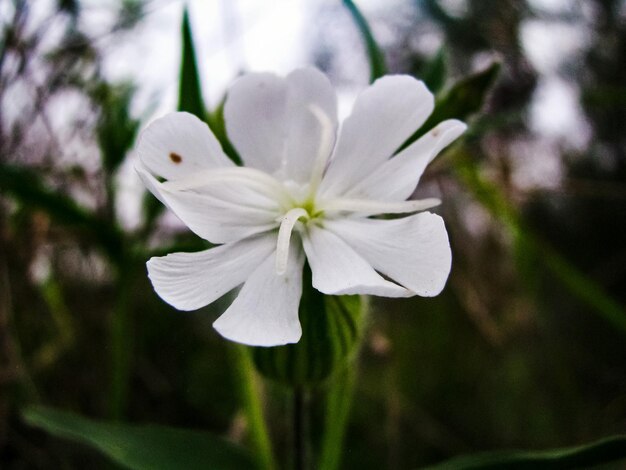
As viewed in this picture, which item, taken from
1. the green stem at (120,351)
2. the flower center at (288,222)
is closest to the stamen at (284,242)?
the flower center at (288,222)

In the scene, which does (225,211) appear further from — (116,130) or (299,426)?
(116,130)

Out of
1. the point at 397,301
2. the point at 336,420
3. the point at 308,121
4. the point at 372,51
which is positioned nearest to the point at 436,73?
the point at 372,51

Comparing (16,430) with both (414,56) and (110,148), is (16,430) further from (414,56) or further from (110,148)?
(414,56)

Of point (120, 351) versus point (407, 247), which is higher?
point (407, 247)

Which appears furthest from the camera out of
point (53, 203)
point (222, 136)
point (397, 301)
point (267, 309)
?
point (397, 301)

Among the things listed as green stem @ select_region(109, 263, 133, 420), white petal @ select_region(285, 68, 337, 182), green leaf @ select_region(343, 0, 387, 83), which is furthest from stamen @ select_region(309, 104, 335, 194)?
green stem @ select_region(109, 263, 133, 420)

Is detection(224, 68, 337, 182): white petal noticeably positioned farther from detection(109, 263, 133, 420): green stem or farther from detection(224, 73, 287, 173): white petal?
detection(109, 263, 133, 420): green stem

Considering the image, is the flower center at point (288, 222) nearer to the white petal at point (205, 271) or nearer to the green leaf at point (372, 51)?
the white petal at point (205, 271)
